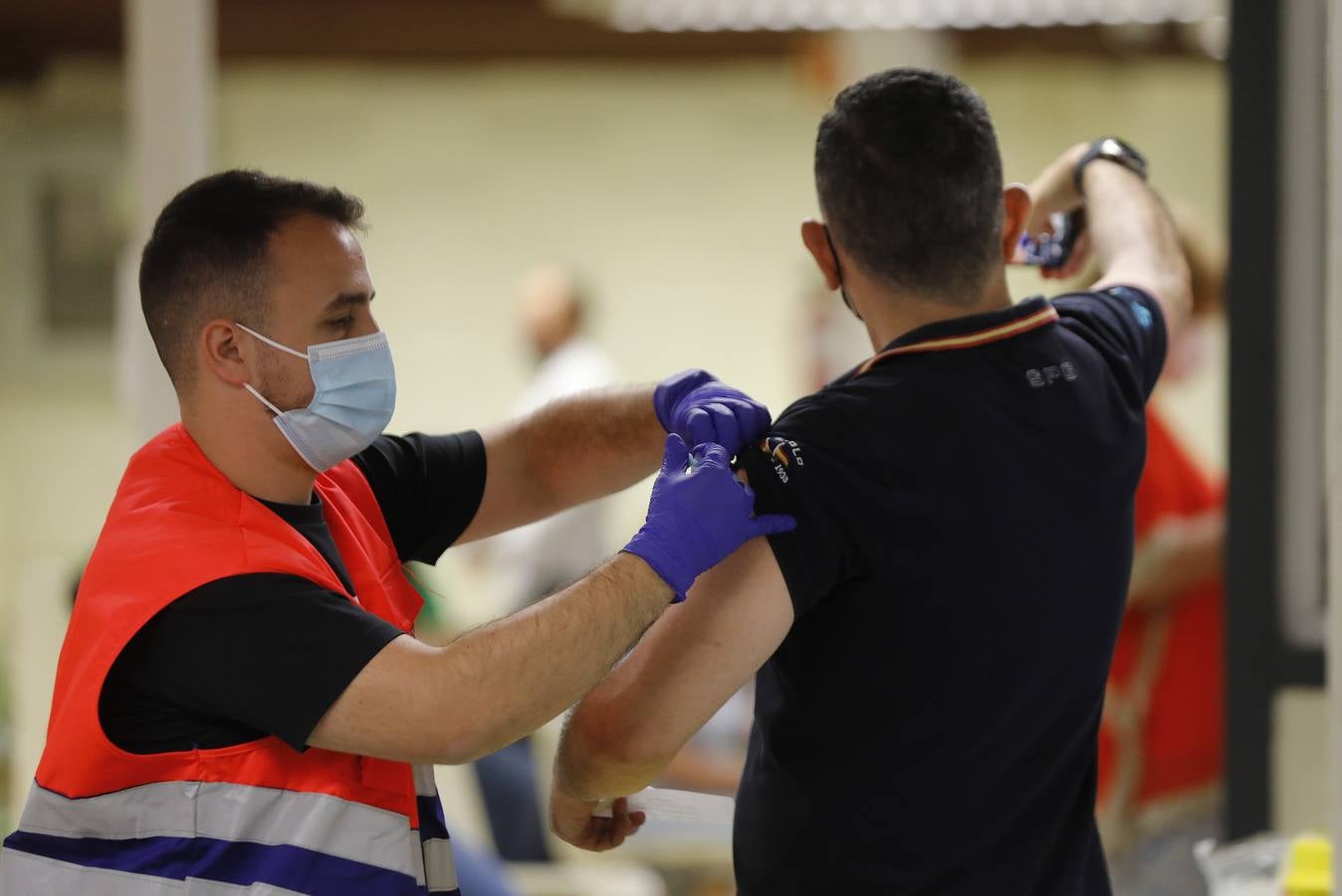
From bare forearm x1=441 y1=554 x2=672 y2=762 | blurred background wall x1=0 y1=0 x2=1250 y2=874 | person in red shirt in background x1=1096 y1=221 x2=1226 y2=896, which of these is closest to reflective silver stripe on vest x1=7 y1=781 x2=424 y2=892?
bare forearm x1=441 y1=554 x2=672 y2=762

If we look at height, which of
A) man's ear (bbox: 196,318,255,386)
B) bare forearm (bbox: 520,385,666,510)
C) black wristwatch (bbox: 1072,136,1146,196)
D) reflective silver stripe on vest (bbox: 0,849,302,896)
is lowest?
reflective silver stripe on vest (bbox: 0,849,302,896)

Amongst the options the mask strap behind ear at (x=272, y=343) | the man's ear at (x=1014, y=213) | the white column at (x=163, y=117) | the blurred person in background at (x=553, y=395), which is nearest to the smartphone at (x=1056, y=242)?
the man's ear at (x=1014, y=213)

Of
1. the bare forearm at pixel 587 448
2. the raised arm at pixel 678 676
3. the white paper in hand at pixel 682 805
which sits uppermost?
the bare forearm at pixel 587 448

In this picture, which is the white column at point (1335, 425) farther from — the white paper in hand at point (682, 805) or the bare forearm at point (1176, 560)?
the bare forearm at point (1176, 560)

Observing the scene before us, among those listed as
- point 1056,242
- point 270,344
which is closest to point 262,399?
point 270,344

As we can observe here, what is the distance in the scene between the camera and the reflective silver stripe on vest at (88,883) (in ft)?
4.10

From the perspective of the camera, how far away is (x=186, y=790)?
4.13 feet

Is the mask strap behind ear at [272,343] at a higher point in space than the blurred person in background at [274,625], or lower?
higher

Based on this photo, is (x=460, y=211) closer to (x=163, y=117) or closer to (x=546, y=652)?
(x=163, y=117)

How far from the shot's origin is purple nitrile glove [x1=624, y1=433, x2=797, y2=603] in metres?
1.25

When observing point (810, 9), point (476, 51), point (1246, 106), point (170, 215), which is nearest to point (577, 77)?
point (476, 51)

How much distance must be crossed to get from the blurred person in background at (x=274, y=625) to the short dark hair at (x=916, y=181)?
0.68 feet

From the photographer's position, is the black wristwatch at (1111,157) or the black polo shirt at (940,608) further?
the black wristwatch at (1111,157)

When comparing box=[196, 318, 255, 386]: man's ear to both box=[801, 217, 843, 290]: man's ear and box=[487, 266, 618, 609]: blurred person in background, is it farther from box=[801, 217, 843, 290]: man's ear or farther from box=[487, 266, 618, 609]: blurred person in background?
box=[487, 266, 618, 609]: blurred person in background
